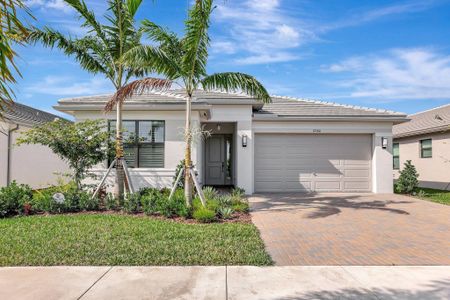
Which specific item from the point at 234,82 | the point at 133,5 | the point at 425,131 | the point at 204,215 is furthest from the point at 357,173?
the point at 133,5

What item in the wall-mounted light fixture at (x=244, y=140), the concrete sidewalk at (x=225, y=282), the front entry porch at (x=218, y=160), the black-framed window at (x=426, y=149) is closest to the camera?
the concrete sidewalk at (x=225, y=282)

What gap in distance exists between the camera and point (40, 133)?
9.66 meters

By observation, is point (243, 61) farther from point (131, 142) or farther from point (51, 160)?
point (51, 160)

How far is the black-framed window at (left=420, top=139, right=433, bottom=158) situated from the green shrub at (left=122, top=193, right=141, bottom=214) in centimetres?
1667

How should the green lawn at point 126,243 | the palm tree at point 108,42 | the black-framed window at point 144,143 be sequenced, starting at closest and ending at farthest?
the green lawn at point 126,243 → the palm tree at point 108,42 → the black-framed window at point 144,143

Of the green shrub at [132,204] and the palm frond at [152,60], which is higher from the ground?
the palm frond at [152,60]

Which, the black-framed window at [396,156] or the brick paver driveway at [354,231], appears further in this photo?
the black-framed window at [396,156]

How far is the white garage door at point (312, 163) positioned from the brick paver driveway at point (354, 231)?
241 cm

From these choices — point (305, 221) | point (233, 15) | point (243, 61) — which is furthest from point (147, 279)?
point (243, 61)

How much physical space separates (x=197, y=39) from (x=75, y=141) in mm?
4935

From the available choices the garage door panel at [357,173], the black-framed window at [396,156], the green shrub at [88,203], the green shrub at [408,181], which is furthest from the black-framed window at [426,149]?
the green shrub at [88,203]

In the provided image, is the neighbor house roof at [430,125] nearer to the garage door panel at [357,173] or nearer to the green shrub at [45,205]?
the garage door panel at [357,173]

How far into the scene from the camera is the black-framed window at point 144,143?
11.8 metres

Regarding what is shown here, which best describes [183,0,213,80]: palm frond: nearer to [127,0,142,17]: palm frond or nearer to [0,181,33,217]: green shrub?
[127,0,142,17]: palm frond
